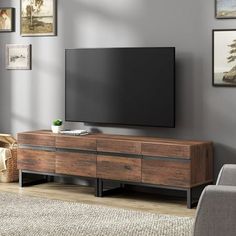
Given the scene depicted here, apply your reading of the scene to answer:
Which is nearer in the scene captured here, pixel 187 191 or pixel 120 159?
pixel 187 191

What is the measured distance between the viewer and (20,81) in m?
7.71

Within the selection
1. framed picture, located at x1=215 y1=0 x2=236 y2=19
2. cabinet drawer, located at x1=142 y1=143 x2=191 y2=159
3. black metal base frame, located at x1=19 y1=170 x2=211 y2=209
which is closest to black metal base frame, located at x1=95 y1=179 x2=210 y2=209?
black metal base frame, located at x1=19 y1=170 x2=211 y2=209

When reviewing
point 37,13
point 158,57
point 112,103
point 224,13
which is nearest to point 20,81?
point 37,13

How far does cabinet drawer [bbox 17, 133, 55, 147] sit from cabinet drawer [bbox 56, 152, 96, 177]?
166 millimetres

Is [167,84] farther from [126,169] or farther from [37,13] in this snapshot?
[37,13]

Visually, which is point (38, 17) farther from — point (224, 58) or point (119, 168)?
point (224, 58)

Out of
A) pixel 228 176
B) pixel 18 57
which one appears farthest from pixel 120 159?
pixel 18 57

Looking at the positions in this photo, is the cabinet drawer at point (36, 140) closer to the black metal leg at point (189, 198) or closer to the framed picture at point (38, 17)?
the framed picture at point (38, 17)

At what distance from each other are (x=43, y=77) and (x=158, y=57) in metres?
1.64

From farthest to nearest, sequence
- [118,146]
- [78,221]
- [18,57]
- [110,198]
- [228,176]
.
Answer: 1. [18,57]
2. [110,198]
3. [118,146]
4. [78,221]
5. [228,176]

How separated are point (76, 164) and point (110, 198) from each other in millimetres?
505

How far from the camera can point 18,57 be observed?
7695 mm

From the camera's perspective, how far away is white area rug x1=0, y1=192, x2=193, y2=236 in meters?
5.05

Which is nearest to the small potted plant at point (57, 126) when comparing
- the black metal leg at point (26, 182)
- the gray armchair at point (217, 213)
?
the black metal leg at point (26, 182)
